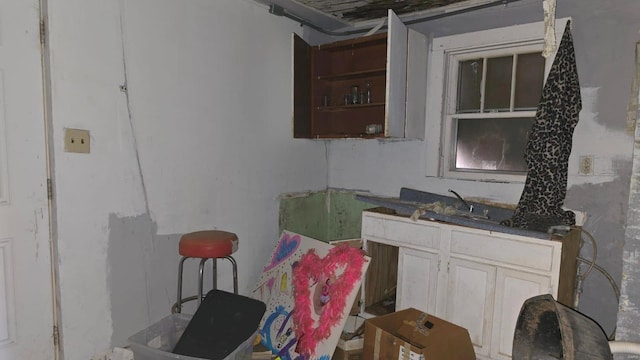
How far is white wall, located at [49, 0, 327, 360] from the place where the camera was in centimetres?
204

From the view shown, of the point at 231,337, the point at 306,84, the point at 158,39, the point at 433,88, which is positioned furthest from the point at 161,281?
the point at 433,88

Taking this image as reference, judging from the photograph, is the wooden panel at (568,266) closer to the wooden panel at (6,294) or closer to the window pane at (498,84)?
the window pane at (498,84)

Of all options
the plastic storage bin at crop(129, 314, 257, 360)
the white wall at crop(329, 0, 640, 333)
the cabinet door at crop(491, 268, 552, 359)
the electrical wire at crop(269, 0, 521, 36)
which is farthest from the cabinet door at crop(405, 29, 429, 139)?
the plastic storage bin at crop(129, 314, 257, 360)

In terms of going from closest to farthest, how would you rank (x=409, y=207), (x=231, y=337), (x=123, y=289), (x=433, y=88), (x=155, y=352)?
1. (x=155, y=352)
2. (x=231, y=337)
3. (x=123, y=289)
4. (x=409, y=207)
5. (x=433, y=88)

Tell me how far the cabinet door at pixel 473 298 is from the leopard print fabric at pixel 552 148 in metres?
0.34

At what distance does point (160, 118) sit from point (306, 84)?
1359 millimetres

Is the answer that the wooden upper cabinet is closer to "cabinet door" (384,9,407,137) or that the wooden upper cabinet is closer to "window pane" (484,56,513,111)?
"cabinet door" (384,9,407,137)

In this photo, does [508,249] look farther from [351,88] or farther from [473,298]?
[351,88]

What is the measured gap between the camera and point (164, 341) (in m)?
2.10

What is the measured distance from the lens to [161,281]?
8.13ft

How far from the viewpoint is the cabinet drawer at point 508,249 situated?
2049mm

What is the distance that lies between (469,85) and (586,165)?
1006mm

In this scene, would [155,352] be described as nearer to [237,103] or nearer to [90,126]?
[90,126]

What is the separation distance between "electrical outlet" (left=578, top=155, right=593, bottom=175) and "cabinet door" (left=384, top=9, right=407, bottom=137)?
1.16m
